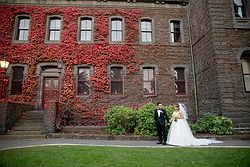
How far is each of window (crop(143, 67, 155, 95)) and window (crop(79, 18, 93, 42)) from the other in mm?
5467

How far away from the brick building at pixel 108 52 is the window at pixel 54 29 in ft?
0.26

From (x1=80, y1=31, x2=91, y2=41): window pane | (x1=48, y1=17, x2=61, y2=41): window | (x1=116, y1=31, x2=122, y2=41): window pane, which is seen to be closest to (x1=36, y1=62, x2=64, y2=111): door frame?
(x1=48, y1=17, x2=61, y2=41): window

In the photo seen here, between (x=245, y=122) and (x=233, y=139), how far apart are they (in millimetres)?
2916

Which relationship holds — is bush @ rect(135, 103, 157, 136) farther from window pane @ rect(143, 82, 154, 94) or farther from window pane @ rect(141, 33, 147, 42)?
window pane @ rect(141, 33, 147, 42)

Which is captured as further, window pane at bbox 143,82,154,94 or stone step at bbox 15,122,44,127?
window pane at bbox 143,82,154,94

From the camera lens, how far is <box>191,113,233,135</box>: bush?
11.2 m

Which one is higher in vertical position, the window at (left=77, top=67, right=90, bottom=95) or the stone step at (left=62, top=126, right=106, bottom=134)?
the window at (left=77, top=67, right=90, bottom=95)

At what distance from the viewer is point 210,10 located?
13.7m

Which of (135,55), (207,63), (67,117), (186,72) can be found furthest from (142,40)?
(67,117)

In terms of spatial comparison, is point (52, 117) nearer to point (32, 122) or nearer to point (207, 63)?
point (32, 122)

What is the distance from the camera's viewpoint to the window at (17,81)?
15383mm

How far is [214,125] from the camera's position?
37.5ft

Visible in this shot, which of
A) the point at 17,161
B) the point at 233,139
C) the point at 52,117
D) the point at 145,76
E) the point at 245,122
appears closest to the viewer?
the point at 17,161

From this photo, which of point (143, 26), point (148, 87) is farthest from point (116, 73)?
point (143, 26)
